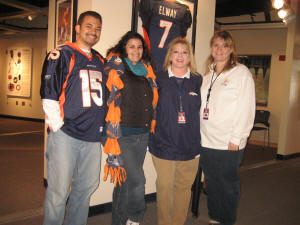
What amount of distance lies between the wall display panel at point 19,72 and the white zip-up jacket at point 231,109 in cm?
928

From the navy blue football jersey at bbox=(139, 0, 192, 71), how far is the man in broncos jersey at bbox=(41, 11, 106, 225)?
1.03 metres

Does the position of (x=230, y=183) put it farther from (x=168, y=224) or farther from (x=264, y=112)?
(x=264, y=112)

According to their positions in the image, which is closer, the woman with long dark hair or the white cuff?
the white cuff

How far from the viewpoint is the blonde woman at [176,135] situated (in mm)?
2162

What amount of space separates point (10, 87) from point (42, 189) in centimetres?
860

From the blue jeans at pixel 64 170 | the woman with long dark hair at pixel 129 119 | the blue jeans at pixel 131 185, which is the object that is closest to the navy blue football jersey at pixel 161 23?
the woman with long dark hair at pixel 129 119

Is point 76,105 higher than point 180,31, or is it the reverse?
point 180,31

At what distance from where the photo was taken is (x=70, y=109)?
71.4 inches

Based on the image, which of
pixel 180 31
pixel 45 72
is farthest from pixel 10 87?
pixel 45 72

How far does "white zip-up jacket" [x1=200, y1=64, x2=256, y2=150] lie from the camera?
2217 millimetres

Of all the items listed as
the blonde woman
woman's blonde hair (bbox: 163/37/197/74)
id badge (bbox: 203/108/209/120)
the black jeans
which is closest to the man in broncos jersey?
the blonde woman

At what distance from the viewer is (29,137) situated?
6.89m

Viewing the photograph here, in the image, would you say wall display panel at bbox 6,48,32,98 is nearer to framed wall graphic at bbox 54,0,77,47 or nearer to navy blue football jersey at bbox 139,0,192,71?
Result: framed wall graphic at bbox 54,0,77,47

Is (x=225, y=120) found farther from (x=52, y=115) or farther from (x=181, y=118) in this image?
(x=52, y=115)
